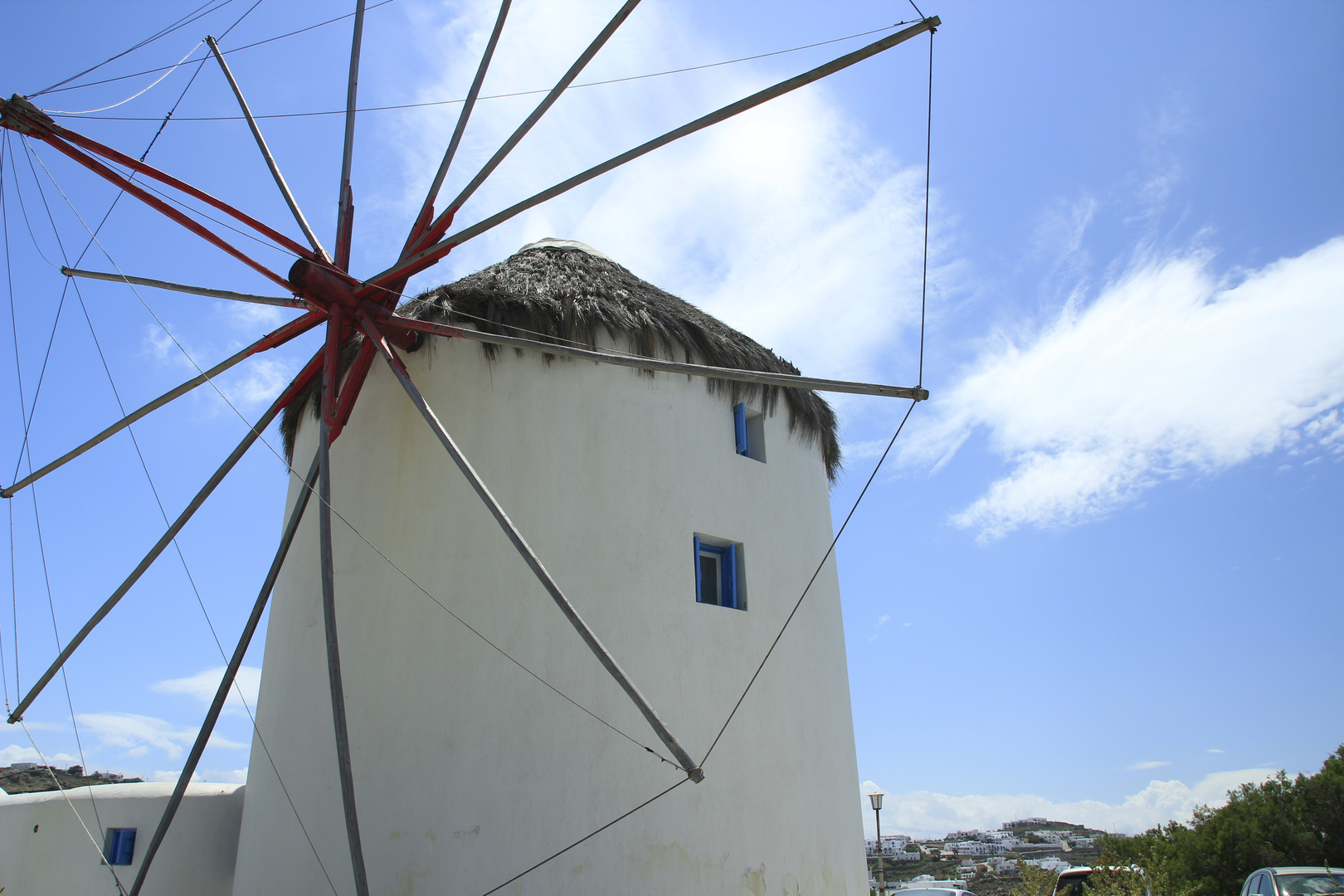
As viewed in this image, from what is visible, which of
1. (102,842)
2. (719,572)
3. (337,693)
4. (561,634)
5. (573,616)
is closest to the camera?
(573,616)

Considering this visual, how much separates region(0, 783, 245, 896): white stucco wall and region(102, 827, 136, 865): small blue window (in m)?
0.05

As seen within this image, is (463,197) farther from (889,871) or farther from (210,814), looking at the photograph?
(889,871)

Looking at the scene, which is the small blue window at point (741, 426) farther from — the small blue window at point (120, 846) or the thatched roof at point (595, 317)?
the small blue window at point (120, 846)

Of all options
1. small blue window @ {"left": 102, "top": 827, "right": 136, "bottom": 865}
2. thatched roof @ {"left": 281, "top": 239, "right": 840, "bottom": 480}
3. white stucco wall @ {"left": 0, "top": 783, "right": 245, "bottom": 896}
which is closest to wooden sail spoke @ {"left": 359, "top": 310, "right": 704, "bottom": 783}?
thatched roof @ {"left": 281, "top": 239, "right": 840, "bottom": 480}

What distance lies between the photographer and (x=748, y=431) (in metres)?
9.62

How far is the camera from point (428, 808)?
6.95 m

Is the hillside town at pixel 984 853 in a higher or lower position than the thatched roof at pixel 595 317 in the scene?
lower

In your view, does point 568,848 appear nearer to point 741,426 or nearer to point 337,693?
point 337,693

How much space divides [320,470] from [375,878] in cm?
339

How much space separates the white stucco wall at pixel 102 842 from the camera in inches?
353

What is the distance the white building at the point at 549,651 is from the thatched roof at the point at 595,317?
0.04m

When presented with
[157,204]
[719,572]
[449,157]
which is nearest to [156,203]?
[157,204]

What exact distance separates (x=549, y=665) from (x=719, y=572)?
2.15 meters

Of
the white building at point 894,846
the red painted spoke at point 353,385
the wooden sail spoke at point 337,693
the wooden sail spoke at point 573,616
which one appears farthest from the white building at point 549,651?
the white building at point 894,846
